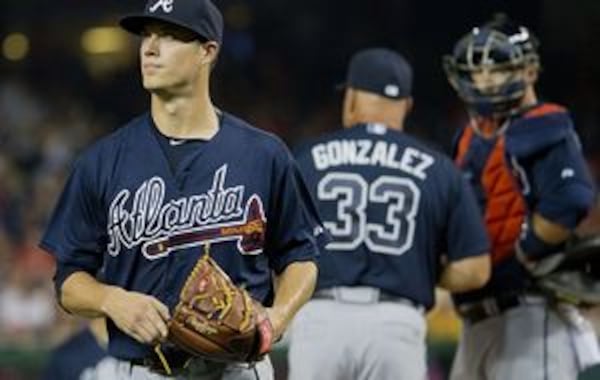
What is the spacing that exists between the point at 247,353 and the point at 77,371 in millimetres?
1740

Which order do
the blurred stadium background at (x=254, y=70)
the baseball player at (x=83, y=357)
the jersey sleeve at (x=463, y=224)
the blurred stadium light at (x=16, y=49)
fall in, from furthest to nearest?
the blurred stadium light at (x=16, y=49), the blurred stadium background at (x=254, y=70), the baseball player at (x=83, y=357), the jersey sleeve at (x=463, y=224)

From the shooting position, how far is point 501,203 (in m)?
5.37

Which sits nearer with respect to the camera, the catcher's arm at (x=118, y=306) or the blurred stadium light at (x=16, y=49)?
the catcher's arm at (x=118, y=306)

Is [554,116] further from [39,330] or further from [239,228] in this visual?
[39,330]

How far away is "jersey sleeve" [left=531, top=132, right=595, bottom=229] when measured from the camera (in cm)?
514

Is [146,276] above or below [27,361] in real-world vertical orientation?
above

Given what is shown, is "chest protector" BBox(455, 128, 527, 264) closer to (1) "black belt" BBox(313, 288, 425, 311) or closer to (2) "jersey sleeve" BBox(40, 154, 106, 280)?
(1) "black belt" BBox(313, 288, 425, 311)

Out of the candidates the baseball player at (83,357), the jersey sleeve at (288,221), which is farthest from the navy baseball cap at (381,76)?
the jersey sleeve at (288,221)

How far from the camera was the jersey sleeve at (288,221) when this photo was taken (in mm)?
3930

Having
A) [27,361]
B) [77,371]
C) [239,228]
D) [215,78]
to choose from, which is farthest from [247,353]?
[215,78]

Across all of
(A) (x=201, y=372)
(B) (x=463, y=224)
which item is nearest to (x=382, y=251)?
(B) (x=463, y=224)

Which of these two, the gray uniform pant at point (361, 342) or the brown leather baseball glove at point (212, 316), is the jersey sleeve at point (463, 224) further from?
the brown leather baseball glove at point (212, 316)

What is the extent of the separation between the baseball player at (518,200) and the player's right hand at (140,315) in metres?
1.92

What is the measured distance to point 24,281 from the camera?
27.9ft
